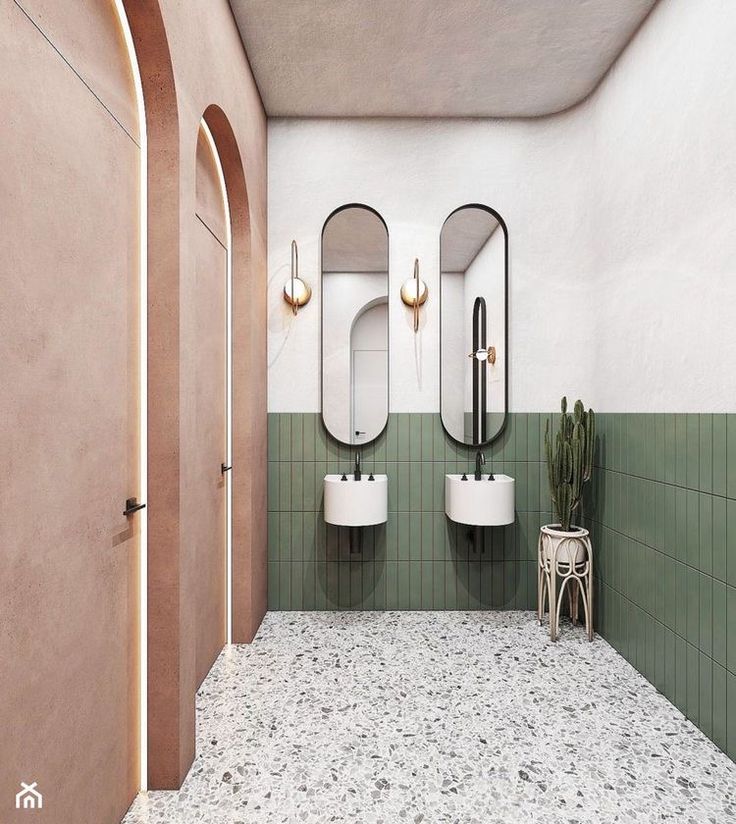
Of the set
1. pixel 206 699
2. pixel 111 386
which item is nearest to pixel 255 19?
pixel 111 386

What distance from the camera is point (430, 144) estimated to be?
329cm

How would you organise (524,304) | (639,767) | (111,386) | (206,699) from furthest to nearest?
(524,304), (206,699), (639,767), (111,386)

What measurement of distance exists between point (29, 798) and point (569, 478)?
2.53 metres

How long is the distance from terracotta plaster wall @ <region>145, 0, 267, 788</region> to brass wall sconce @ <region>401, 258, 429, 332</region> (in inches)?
32.1

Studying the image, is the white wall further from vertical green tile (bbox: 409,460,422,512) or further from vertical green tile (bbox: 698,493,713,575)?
vertical green tile (bbox: 698,493,713,575)

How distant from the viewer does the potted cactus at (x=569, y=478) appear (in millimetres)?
2908

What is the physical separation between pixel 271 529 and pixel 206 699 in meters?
1.12

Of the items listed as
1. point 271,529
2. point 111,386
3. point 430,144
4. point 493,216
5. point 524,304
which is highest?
point 430,144

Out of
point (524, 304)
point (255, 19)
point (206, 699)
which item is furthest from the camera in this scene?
point (524, 304)

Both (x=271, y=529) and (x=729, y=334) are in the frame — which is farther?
(x=271, y=529)

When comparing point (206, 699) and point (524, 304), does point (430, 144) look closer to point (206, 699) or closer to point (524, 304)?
point (524, 304)

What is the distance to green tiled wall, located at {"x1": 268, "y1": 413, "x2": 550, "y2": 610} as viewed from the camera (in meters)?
3.31

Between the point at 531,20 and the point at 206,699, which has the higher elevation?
the point at 531,20

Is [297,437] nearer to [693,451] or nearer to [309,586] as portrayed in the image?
[309,586]
